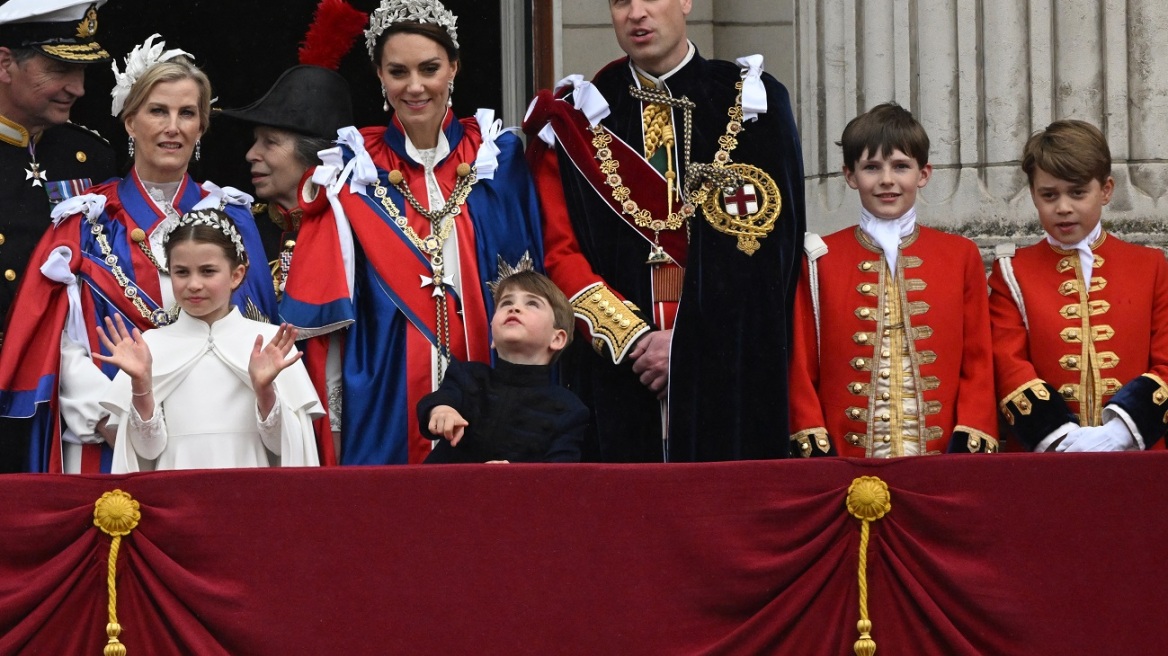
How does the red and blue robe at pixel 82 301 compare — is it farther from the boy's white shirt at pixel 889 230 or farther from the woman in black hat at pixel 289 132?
the boy's white shirt at pixel 889 230

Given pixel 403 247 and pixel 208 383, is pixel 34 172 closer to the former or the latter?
pixel 208 383

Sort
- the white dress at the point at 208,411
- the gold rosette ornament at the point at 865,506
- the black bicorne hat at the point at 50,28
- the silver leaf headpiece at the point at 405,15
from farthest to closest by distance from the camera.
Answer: the black bicorne hat at the point at 50,28 → the silver leaf headpiece at the point at 405,15 → the white dress at the point at 208,411 → the gold rosette ornament at the point at 865,506

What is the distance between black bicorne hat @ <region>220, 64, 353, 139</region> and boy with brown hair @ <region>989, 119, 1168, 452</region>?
2063 millimetres

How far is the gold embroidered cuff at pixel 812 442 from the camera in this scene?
14.6ft

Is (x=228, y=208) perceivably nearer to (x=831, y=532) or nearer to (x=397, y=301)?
(x=397, y=301)

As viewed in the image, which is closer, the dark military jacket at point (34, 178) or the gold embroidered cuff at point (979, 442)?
the gold embroidered cuff at point (979, 442)

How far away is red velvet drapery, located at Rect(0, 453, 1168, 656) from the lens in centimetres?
365

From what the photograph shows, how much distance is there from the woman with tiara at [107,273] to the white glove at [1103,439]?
210 cm

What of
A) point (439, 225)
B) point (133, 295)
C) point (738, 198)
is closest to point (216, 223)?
point (133, 295)

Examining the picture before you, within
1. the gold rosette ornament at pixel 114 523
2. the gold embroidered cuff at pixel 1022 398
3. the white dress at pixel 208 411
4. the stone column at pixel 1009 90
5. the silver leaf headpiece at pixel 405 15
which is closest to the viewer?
the gold rosette ornament at pixel 114 523

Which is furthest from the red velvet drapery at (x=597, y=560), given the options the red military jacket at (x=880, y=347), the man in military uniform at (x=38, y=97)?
the man in military uniform at (x=38, y=97)

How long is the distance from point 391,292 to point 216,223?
481 mm

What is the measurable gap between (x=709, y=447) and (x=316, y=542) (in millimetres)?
1204

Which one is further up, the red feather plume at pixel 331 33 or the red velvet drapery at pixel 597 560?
the red feather plume at pixel 331 33
